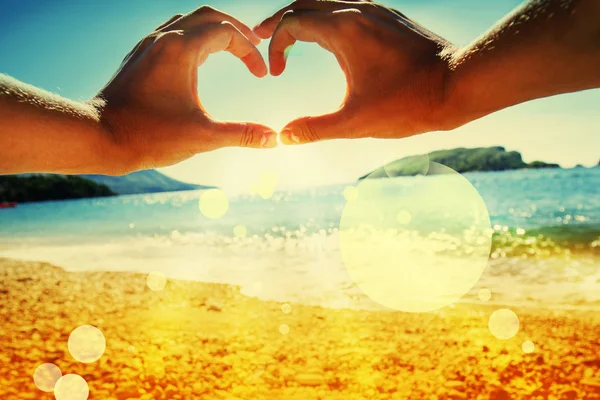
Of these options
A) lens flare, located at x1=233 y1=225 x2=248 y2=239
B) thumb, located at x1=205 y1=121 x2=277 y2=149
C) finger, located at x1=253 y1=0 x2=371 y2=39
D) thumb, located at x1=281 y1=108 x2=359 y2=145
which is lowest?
thumb, located at x1=281 y1=108 x2=359 y2=145

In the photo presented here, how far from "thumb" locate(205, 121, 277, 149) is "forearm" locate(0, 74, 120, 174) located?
62 cm

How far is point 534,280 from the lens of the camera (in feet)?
31.3

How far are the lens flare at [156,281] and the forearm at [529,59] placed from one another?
9.06 meters

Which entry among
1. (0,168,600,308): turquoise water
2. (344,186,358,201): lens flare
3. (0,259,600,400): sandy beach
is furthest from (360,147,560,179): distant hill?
(0,259,600,400): sandy beach

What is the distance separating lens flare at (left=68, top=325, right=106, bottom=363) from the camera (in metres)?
4.79

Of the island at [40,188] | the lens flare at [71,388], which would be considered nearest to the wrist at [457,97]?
the lens flare at [71,388]

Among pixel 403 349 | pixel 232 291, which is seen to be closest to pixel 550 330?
pixel 403 349

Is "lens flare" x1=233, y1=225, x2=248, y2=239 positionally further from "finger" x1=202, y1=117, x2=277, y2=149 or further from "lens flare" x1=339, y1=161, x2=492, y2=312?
"finger" x1=202, y1=117, x2=277, y2=149

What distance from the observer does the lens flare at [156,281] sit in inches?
384

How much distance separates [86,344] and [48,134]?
422 cm

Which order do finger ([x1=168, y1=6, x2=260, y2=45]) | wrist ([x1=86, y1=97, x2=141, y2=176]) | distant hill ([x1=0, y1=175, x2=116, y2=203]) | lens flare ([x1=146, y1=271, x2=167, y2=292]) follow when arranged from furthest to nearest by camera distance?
distant hill ([x1=0, y1=175, x2=116, y2=203]), lens flare ([x1=146, y1=271, x2=167, y2=292]), finger ([x1=168, y1=6, x2=260, y2=45]), wrist ([x1=86, y1=97, x2=141, y2=176])

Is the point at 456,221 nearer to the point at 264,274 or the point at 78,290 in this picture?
the point at 264,274

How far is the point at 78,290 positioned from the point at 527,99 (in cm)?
1000

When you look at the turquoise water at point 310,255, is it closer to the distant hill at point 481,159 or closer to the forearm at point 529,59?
the forearm at point 529,59
